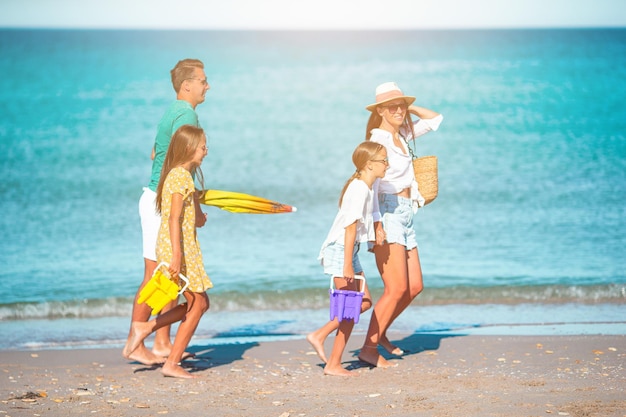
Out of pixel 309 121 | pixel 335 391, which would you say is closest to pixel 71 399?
pixel 335 391

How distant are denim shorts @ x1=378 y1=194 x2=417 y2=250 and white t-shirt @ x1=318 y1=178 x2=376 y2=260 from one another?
6.6 inches

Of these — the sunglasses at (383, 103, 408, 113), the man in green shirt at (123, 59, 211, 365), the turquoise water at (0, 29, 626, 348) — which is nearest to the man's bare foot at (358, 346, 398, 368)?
the man in green shirt at (123, 59, 211, 365)

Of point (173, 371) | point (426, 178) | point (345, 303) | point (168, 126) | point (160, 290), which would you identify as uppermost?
point (168, 126)

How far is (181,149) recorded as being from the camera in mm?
5746

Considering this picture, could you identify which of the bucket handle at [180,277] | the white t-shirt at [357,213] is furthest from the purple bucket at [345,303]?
the bucket handle at [180,277]

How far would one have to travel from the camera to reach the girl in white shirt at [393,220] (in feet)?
19.9

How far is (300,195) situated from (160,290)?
447 inches

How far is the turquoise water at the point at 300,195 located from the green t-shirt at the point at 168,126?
2172 millimetres

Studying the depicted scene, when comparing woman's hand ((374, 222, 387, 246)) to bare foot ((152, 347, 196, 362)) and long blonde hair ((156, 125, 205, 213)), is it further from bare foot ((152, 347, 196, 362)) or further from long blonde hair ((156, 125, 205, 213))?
bare foot ((152, 347, 196, 362))

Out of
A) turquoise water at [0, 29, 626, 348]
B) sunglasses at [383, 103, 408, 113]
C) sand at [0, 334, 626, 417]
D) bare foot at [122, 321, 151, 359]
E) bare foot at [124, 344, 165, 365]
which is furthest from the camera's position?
turquoise water at [0, 29, 626, 348]

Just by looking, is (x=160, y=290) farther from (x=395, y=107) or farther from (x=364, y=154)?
(x=395, y=107)

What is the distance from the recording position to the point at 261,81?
46.7 metres

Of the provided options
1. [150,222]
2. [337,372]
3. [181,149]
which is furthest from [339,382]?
[181,149]

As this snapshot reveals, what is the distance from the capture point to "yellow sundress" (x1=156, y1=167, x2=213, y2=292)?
5715 mm
